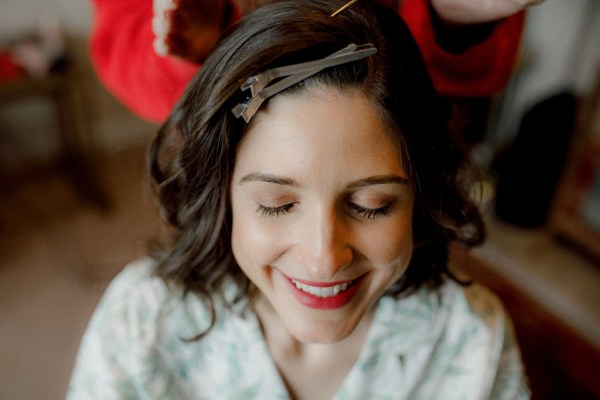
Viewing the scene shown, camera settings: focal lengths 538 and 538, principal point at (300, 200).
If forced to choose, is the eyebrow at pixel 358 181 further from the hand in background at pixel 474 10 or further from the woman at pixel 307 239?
the hand in background at pixel 474 10

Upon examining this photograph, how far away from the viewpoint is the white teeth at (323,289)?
2.55 ft

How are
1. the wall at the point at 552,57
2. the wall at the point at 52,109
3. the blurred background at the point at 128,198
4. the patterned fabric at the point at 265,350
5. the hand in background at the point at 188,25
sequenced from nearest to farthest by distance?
the hand in background at the point at 188,25 → the patterned fabric at the point at 265,350 → the blurred background at the point at 128,198 → the wall at the point at 552,57 → the wall at the point at 52,109

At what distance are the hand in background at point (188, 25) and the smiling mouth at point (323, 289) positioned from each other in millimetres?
391

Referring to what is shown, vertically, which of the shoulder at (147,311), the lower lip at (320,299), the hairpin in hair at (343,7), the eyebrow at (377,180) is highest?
the hairpin in hair at (343,7)

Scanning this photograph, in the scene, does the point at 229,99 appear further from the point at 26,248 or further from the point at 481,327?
the point at 26,248

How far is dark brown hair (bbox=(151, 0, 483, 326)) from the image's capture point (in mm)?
681

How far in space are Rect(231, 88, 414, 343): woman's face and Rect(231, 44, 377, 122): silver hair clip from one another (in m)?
0.02

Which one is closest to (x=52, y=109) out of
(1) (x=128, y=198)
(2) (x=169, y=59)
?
(1) (x=128, y=198)

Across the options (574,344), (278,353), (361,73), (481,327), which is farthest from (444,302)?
(574,344)

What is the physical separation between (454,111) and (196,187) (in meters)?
0.45

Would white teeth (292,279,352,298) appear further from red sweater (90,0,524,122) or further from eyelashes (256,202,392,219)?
red sweater (90,0,524,122)

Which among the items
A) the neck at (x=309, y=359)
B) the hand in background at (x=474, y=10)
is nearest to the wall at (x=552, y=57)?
the hand in background at (x=474, y=10)

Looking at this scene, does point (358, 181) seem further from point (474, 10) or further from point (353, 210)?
point (474, 10)

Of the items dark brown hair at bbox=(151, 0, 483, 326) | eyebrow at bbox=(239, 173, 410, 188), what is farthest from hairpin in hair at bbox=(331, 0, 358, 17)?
eyebrow at bbox=(239, 173, 410, 188)
